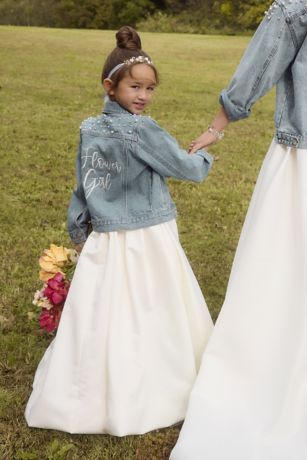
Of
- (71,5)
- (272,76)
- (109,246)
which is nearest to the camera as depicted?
(272,76)

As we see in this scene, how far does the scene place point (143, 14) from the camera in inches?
1537

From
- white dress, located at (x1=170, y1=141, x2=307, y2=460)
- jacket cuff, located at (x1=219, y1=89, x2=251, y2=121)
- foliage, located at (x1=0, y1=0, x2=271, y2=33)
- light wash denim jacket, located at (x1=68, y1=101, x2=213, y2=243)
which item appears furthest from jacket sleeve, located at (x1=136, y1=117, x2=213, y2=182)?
foliage, located at (x1=0, y1=0, x2=271, y2=33)

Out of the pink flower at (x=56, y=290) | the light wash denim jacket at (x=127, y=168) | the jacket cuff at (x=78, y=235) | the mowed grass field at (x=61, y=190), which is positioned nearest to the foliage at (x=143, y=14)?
the mowed grass field at (x=61, y=190)

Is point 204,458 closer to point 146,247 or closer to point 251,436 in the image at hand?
point 251,436

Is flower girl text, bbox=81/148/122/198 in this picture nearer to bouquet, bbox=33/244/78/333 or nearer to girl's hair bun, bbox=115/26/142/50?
girl's hair bun, bbox=115/26/142/50

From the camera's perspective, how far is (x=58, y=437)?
3.06m

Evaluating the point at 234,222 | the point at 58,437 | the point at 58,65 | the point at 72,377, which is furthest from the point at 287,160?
the point at 58,65

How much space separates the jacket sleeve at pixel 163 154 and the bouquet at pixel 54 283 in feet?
3.09

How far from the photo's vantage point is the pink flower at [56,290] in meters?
3.44

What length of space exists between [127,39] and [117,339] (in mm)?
1331

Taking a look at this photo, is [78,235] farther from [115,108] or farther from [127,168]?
[115,108]

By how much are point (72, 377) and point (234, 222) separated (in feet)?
10.7

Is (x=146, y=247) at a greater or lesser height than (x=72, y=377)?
greater

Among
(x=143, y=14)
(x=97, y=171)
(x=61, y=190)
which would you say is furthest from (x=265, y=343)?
(x=143, y=14)
